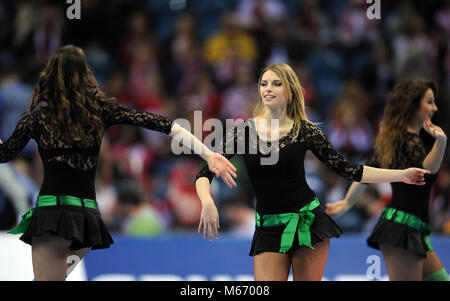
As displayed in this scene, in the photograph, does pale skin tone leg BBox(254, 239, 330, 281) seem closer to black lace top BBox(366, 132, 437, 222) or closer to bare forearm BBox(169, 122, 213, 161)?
bare forearm BBox(169, 122, 213, 161)

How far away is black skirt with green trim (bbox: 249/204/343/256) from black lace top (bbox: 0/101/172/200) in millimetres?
1006

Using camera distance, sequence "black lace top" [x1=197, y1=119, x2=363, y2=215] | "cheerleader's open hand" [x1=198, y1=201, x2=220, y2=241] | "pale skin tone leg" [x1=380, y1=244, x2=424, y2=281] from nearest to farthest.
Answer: "cheerleader's open hand" [x1=198, y1=201, x2=220, y2=241]
"black lace top" [x1=197, y1=119, x2=363, y2=215]
"pale skin tone leg" [x1=380, y1=244, x2=424, y2=281]

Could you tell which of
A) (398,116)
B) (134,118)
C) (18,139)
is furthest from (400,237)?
(18,139)

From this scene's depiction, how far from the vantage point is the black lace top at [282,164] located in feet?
14.4

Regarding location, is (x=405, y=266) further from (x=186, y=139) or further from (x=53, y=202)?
(x=53, y=202)

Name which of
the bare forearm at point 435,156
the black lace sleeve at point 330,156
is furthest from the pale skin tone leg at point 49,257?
the bare forearm at point 435,156

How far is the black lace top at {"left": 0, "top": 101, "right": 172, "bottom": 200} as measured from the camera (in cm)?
409

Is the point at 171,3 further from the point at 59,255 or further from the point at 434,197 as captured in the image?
the point at 59,255

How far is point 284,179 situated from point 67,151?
4.91 feet

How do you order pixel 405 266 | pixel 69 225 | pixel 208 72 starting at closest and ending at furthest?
pixel 69 225
pixel 405 266
pixel 208 72

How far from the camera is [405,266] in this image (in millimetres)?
5035

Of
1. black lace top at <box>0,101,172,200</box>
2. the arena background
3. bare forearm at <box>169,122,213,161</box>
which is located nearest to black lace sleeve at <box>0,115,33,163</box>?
black lace top at <box>0,101,172,200</box>

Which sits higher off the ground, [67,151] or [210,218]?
[67,151]

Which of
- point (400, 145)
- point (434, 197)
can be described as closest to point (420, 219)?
point (400, 145)
